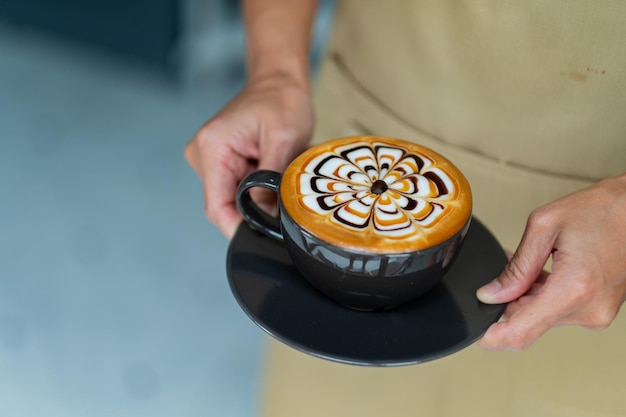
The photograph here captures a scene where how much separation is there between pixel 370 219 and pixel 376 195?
36mm

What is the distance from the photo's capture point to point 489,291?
67cm

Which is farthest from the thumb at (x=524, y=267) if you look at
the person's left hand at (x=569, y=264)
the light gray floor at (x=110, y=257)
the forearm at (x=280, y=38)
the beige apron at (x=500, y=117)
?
the light gray floor at (x=110, y=257)

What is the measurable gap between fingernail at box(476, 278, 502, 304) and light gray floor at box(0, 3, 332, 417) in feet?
3.45

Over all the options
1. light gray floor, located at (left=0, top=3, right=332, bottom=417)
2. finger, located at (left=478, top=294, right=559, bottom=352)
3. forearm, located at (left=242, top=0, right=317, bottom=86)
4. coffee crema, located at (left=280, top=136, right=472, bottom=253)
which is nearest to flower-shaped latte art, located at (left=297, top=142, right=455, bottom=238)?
coffee crema, located at (left=280, top=136, right=472, bottom=253)

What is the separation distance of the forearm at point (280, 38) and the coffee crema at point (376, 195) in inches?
8.5

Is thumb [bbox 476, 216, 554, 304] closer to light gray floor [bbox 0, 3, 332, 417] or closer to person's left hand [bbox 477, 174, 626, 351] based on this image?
person's left hand [bbox 477, 174, 626, 351]

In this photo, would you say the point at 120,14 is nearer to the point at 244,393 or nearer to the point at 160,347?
the point at 160,347

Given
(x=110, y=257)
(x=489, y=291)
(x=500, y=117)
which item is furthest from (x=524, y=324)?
(x=110, y=257)

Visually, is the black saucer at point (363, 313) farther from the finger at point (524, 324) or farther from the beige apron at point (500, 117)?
Result: the beige apron at point (500, 117)

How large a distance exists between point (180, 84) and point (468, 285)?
1995 millimetres

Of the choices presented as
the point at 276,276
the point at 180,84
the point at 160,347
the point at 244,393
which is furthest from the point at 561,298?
the point at 180,84

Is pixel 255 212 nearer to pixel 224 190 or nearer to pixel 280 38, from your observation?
pixel 224 190

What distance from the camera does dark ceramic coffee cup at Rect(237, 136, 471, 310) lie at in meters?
0.62

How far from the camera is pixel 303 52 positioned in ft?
3.10
